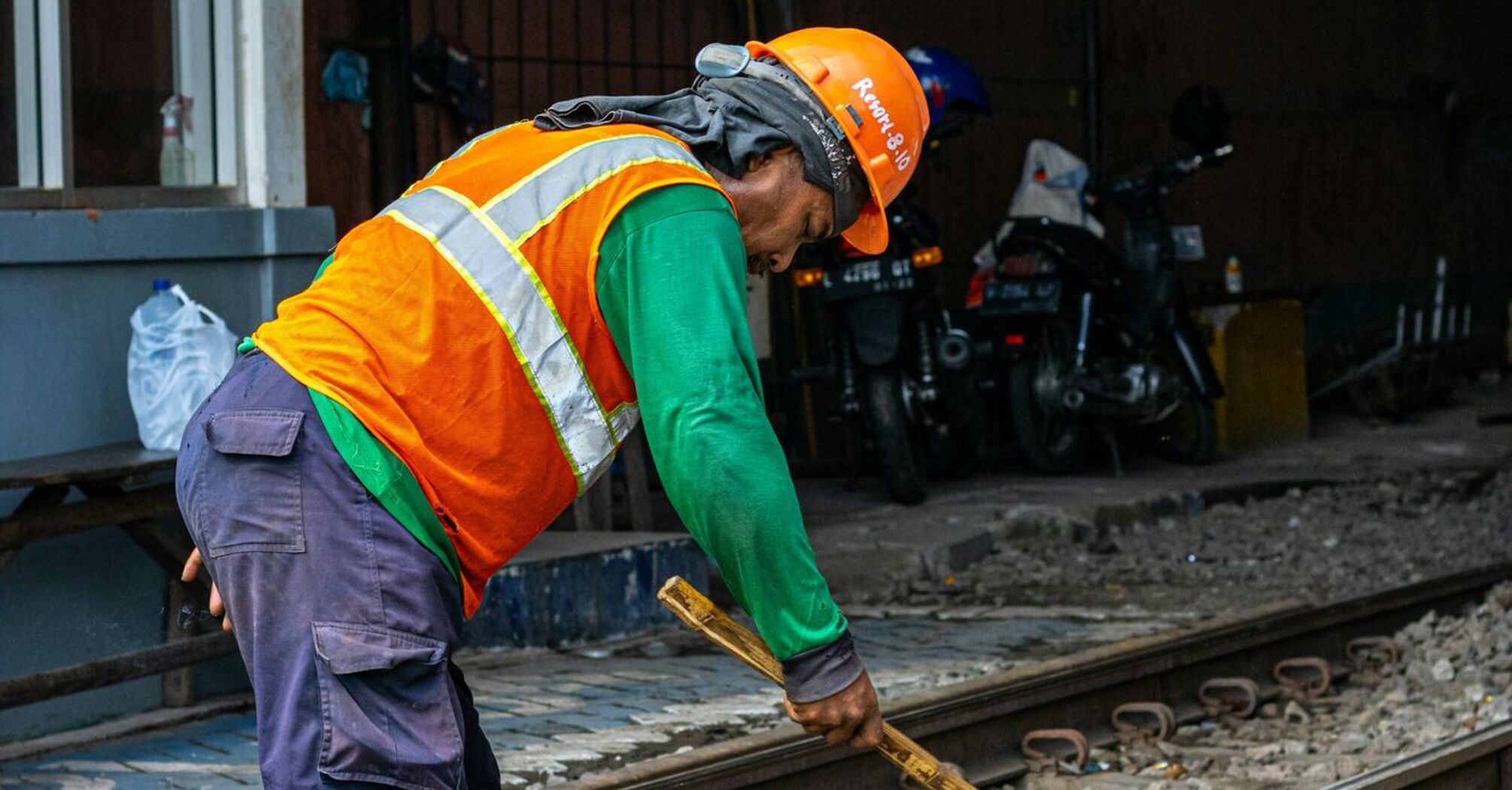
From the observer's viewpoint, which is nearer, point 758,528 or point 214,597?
point 758,528

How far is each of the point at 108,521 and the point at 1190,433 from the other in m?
7.65

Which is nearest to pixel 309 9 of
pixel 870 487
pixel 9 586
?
pixel 9 586

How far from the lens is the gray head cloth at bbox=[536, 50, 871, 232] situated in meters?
2.77

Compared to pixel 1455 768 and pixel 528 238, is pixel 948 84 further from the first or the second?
pixel 528 238

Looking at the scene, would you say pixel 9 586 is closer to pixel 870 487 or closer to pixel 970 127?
pixel 870 487

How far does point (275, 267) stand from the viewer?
21.7 feet

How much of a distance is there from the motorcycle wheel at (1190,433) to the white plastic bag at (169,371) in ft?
22.9

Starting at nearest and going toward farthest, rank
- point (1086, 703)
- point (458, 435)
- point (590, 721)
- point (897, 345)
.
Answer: point (458, 435) < point (590, 721) < point (1086, 703) < point (897, 345)

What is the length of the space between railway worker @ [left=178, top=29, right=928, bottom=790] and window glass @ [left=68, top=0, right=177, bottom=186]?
396 cm

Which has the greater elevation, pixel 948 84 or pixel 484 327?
pixel 948 84

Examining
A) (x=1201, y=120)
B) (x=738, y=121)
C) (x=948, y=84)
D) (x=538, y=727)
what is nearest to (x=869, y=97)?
(x=738, y=121)

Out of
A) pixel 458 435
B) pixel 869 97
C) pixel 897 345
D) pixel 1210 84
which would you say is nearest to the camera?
pixel 458 435

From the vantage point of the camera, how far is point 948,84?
31.7 feet

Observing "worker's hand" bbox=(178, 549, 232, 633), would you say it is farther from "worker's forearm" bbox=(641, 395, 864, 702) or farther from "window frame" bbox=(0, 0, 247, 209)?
"window frame" bbox=(0, 0, 247, 209)
